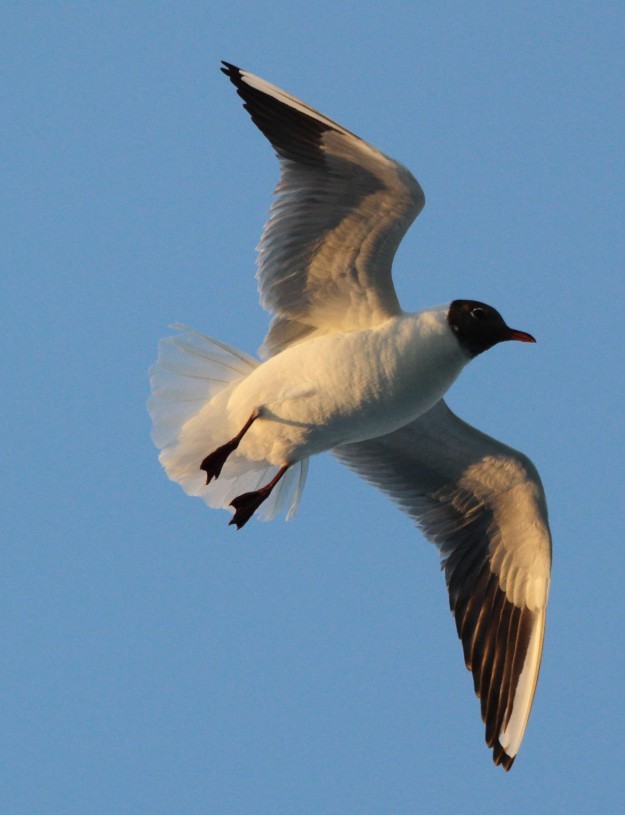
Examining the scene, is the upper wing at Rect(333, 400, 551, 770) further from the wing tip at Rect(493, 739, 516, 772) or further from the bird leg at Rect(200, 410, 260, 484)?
the bird leg at Rect(200, 410, 260, 484)

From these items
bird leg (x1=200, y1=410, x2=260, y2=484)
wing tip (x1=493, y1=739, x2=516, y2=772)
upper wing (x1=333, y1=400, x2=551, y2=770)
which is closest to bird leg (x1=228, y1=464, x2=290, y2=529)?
bird leg (x1=200, y1=410, x2=260, y2=484)

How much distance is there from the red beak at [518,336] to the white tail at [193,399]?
124 cm

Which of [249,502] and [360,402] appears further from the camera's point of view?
[249,502]

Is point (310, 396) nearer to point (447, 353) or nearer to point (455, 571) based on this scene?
point (447, 353)

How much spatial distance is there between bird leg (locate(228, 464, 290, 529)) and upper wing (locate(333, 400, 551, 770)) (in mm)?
816

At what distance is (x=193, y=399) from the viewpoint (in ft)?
23.5

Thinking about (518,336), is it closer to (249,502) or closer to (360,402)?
(360,402)

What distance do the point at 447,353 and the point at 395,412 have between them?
0.36 metres

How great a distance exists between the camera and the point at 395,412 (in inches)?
Result: 265

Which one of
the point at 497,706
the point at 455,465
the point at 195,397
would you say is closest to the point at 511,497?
the point at 455,465

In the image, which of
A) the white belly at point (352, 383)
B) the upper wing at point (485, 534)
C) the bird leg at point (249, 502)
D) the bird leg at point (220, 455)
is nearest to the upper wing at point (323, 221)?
the white belly at point (352, 383)

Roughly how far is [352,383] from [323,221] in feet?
2.49

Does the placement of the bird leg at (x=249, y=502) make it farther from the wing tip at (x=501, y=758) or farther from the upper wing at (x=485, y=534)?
the wing tip at (x=501, y=758)

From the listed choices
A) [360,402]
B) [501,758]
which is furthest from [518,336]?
[501,758]
